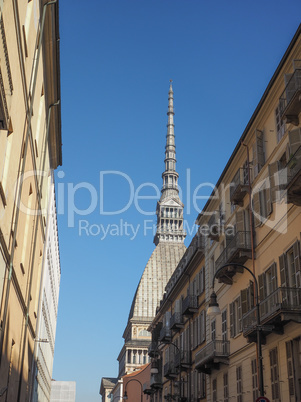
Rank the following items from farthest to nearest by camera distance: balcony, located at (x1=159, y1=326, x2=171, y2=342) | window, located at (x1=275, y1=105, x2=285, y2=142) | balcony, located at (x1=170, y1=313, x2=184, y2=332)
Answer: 1. balcony, located at (x1=159, y1=326, x2=171, y2=342)
2. balcony, located at (x1=170, y1=313, x2=184, y2=332)
3. window, located at (x1=275, y1=105, x2=285, y2=142)

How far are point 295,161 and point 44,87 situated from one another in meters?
11.1

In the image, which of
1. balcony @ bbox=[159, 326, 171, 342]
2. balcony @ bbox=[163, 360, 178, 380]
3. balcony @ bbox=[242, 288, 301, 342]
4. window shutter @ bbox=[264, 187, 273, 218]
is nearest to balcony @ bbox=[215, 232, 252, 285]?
window shutter @ bbox=[264, 187, 273, 218]

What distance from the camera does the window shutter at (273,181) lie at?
74.1 ft

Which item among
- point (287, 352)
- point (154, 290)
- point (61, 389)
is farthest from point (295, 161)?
point (154, 290)

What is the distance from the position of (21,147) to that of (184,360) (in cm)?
2850

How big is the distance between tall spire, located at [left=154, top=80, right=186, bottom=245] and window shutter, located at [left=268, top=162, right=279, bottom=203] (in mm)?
127245

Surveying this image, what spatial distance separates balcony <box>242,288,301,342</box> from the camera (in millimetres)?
19062

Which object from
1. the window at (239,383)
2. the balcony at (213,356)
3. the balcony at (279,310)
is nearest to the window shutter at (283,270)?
the balcony at (279,310)

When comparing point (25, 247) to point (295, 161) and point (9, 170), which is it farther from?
point (295, 161)

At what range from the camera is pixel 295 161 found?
1898cm

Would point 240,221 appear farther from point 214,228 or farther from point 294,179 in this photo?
point 294,179

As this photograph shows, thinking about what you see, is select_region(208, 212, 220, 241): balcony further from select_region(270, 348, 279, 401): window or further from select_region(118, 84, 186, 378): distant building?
select_region(118, 84, 186, 378): distant building

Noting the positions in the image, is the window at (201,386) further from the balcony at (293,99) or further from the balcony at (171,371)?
the balcony at (293,99)

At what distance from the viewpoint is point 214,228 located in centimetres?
3278
